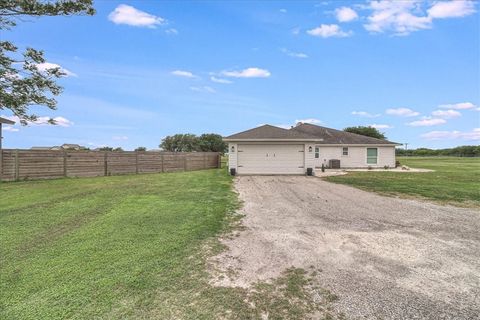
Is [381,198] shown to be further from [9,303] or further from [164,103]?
[164,103]

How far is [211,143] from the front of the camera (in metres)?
68.1

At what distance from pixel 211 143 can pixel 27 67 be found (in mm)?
56656

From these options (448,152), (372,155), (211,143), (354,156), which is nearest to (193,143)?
(211,143)

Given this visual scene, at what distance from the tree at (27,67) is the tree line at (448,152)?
7304cm

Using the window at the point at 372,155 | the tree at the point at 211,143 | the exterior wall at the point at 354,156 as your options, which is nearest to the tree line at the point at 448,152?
the tree at the point at 211,143

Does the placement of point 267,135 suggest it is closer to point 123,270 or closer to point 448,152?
point 123,270

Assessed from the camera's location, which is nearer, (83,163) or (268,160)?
(83,163)

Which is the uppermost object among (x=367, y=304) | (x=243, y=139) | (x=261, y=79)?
(x=261, y=79)

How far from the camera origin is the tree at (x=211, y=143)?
65.8 meters

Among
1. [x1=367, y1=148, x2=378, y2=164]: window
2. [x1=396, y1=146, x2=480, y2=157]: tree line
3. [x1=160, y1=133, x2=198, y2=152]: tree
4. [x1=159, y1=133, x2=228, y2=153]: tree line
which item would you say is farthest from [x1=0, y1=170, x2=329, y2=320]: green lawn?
[x1=396, y1=146, x2=480, y2=157]: tree line

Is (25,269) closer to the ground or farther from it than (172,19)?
closer to the ground

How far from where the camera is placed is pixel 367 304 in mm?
2996

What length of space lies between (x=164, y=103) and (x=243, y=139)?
10231 millimetres

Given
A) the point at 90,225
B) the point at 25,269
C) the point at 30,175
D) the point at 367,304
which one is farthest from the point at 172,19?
the point at 367,304
